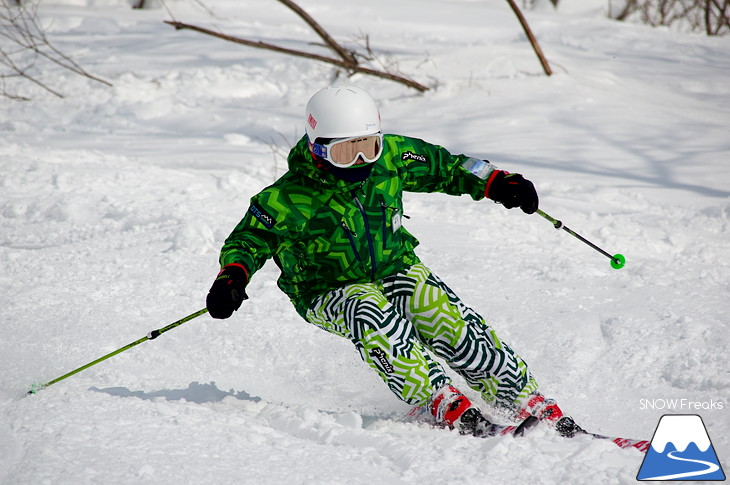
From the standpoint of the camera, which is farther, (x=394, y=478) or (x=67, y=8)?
(x=67, y=8)

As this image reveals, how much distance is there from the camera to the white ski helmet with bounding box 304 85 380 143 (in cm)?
304

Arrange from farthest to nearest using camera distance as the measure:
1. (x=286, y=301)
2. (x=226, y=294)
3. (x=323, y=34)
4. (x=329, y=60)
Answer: (x=323, y=34) → (x=329, y=60) → (x=286, y=301) → (x=226, y=294)

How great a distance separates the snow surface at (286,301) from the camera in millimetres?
2613

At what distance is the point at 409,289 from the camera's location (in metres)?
3.24

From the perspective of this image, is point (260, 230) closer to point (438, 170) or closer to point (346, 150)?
point (346, 150)

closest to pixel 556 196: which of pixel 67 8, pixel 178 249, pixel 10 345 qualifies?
pixel 178 249

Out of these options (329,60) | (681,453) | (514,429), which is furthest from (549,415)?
(329,60)

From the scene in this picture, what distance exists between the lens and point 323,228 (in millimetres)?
3115

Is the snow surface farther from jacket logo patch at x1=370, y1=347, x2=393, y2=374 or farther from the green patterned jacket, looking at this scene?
the green patterned jacket

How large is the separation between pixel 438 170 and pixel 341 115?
0.64m

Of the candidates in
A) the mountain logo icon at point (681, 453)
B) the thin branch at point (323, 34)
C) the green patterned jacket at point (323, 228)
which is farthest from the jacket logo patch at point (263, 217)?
the thin branch at point (323, 34)

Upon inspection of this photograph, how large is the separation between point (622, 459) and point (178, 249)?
11.4 feet

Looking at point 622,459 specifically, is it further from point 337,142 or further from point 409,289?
point 337,142

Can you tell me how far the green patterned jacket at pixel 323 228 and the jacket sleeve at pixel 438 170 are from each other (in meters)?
0.03
